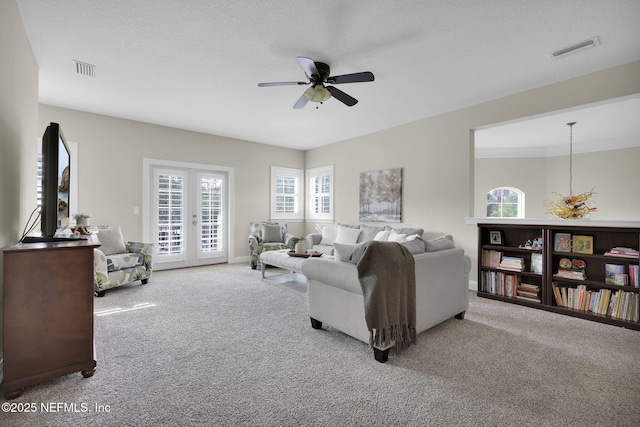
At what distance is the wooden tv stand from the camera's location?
5.86ft

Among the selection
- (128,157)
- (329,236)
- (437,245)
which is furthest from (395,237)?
(128,157)

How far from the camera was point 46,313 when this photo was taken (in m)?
1.88

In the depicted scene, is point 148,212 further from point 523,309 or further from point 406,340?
point 523,309

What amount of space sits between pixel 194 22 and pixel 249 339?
2804 mm

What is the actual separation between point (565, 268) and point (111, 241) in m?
6.11

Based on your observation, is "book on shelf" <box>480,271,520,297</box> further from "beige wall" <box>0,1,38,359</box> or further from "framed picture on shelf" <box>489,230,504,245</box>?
"beige wall" <box>0,1,38,359</box>

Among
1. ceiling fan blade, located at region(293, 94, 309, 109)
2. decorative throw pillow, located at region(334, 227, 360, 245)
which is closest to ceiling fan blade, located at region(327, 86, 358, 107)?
ceiling fan blade, located at region(293, 94, 309, 109)

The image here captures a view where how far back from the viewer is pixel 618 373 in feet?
6.92

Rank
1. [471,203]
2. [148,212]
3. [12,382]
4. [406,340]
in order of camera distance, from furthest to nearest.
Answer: [148,212] → [471,203] → [406,340] → [12,382]

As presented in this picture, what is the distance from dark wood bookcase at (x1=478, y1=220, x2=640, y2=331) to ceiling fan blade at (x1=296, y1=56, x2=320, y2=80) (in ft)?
9.75

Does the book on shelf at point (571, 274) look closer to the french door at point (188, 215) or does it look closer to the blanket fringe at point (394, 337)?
the blanket fringe at point (394, 337)

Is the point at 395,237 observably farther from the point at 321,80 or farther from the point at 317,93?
the point at 321,80

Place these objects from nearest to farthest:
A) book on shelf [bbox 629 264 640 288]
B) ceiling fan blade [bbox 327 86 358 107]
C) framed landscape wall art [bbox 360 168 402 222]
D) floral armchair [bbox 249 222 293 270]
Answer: book on shelf [bbox 629 264 640 288] < ceiling fan blade [bbox 327 86 358 107] < framed landscape wall art [bbox 360 168 402 222] < floral armchair [bbox 249 222 293 270]

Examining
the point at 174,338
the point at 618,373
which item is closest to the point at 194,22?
the point at 174,338
